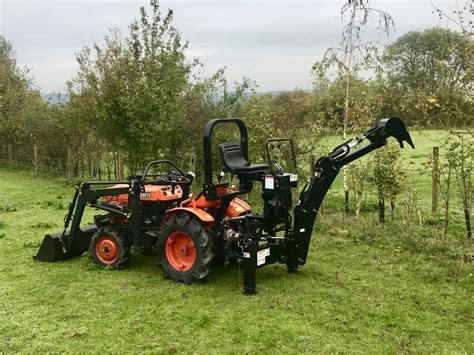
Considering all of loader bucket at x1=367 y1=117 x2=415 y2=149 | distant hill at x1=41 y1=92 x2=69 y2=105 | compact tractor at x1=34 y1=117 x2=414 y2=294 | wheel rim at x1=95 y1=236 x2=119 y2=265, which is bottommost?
wheel rim at x1=95 y1=236 x2=119 y2=265

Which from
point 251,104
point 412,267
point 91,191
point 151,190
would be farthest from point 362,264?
point 251,104

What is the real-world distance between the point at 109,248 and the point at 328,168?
3168mm

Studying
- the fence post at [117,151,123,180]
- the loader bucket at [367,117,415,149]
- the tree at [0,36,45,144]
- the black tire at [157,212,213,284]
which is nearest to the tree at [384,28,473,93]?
the loader bucket at [367,117,415,149]

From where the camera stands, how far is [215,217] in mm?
6207

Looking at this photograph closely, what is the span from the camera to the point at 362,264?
21.9 feet

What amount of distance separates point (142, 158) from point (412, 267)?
8.00m

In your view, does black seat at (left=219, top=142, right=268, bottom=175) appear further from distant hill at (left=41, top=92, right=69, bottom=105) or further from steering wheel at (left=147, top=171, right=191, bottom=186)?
distant hill at (left=41, top=92, right=69, bottom=105)

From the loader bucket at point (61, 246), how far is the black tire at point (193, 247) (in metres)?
1.61

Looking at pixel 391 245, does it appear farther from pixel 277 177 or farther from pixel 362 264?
pixel 277 177

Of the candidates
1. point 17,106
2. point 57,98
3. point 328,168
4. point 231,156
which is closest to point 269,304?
point 328,168

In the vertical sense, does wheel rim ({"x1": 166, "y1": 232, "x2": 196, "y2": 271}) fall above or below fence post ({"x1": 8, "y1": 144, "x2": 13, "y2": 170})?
below

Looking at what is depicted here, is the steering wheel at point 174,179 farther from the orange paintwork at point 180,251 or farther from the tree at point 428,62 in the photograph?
the tree at point 428,62

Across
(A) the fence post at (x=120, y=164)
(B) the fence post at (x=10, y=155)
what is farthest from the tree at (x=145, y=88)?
(B) the fence post at (x=10, y=155)

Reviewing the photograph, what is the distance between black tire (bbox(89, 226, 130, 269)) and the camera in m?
6.55
